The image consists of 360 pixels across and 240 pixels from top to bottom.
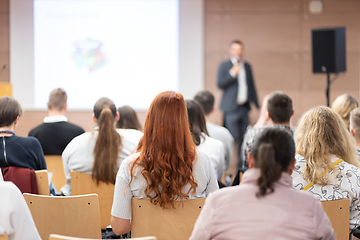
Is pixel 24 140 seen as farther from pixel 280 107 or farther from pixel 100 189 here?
pixel 280 107

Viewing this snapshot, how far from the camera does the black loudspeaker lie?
485cm

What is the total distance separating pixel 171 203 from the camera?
1.69 metres

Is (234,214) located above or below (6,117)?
below

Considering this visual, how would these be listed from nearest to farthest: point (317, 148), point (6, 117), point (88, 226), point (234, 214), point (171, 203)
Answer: point (234, 214) < point (171, 203) < point (88, 226) < point (317, 148) < point (6, 117)

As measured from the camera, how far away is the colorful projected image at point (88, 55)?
19.9ft

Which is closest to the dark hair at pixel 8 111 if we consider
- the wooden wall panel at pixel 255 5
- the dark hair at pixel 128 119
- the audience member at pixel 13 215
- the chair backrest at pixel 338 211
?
the dark hair at pixel 128 119

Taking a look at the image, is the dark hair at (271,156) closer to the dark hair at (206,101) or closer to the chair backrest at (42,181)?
the chair backrest at (42,181)

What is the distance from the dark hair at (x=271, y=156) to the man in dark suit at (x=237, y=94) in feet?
14.6

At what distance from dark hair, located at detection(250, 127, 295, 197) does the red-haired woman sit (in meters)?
0.47

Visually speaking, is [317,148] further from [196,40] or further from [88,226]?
[196,40]

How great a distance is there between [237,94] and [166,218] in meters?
4.24

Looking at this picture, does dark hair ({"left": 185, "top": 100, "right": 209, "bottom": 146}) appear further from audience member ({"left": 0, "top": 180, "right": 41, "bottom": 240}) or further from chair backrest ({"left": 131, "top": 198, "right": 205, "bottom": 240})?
audience member ({"left": 0, "top": 180, "right": 41, "bottom": 240})

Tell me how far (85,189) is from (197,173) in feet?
3.44

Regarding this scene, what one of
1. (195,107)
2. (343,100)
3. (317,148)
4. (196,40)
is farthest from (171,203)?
(196,40)
